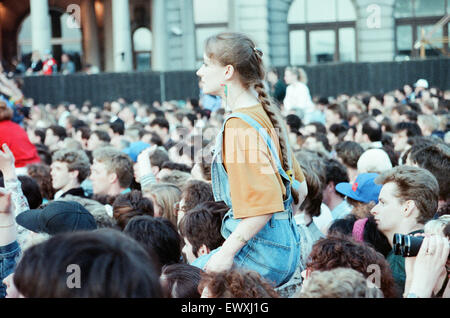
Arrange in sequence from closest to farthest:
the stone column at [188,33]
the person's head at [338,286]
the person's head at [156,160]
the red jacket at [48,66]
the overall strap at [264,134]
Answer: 1. the person's head at [338,286]
2. the overall strap at [264,134]
3. the person's head at [156,160]
4. the red jacket at [48,66]
5. the stone column at [188,33]

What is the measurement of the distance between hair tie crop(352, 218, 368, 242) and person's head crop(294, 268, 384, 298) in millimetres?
2152

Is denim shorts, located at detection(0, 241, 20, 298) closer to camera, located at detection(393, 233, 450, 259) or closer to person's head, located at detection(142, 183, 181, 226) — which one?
camera, located at detection(393, 233, 450, 259)

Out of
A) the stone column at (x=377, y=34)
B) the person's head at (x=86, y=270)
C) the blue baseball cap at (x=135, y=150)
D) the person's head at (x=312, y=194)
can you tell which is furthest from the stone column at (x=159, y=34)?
the person's head at (x=86, y=270)

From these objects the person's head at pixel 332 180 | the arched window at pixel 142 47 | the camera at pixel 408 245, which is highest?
the arched window at pixel 142 47

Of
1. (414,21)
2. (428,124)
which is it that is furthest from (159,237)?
(414,21)

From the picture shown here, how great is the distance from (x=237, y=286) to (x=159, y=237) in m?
1.68

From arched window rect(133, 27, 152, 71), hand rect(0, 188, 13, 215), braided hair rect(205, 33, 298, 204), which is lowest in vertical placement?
hand rect(0, 188, 13, 215)

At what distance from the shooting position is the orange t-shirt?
3.24 meters

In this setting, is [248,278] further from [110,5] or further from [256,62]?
[110,5]

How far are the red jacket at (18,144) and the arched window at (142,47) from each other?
28.0m

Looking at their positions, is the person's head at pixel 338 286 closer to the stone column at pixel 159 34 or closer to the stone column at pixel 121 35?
the stone column at pixel 121 35

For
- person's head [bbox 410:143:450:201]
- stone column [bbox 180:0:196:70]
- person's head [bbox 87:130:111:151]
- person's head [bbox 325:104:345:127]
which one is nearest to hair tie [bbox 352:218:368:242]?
person's head [bbox 410:143:450:201]

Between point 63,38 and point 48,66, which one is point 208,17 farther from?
point 48,66

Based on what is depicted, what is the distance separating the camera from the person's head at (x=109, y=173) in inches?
291
